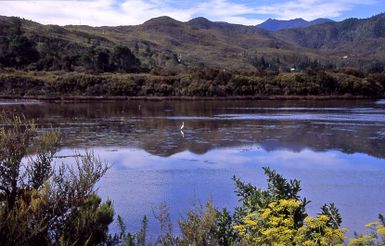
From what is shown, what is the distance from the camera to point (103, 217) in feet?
30.6

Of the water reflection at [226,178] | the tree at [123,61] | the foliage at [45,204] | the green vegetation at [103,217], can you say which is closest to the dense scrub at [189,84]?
the tree at [123,61]

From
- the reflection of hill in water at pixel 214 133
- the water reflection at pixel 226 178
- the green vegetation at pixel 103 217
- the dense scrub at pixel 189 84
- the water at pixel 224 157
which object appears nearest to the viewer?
the green vegetation at pixel 103 217

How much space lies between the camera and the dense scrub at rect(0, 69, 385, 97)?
5816 centimetres

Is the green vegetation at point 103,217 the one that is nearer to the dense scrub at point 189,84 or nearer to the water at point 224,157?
the water at point 224,157

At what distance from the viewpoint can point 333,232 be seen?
19.6ft

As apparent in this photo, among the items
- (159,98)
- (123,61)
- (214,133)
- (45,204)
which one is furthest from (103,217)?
(123,61)

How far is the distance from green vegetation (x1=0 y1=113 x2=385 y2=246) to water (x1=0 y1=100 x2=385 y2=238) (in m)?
2.06

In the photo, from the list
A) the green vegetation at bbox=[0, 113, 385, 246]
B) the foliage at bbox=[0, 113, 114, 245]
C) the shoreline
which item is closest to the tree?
the shoreline

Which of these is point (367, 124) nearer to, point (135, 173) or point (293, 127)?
point (293, 127)

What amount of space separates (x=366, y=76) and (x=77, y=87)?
34.8 metres

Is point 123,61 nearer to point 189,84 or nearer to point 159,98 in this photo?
point 189,84

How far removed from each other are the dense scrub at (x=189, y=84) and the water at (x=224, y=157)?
25.5 metres

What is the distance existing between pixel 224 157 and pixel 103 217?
9715mm

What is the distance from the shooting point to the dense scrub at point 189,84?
191 feet
